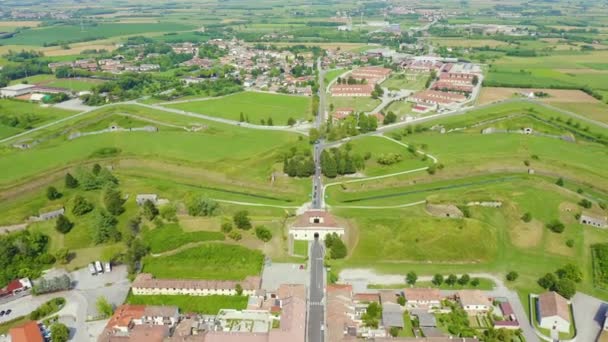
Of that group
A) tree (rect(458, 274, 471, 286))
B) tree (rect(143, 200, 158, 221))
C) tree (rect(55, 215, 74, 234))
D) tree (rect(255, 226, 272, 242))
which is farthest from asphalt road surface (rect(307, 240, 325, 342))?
tree (rect(55, 215, 74, 234))

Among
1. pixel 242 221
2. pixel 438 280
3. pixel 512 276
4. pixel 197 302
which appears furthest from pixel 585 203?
pixel 197 302

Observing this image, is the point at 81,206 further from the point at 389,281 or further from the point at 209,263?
the point at 389,281

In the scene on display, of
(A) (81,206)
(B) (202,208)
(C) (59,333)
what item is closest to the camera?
(C) (59,333)

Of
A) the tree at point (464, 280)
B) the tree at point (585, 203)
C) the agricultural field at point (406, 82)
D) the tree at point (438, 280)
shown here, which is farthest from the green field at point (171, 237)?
the agricultural field at point (406, 82)

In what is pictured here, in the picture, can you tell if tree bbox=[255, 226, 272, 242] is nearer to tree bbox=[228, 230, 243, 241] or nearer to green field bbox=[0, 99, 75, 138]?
tree bbox=[228, 230, 243, 241]

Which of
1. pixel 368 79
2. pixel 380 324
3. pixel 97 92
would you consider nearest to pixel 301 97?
pixel 368 79

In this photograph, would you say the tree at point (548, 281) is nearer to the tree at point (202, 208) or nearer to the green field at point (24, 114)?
the tree at point (202, 208)
